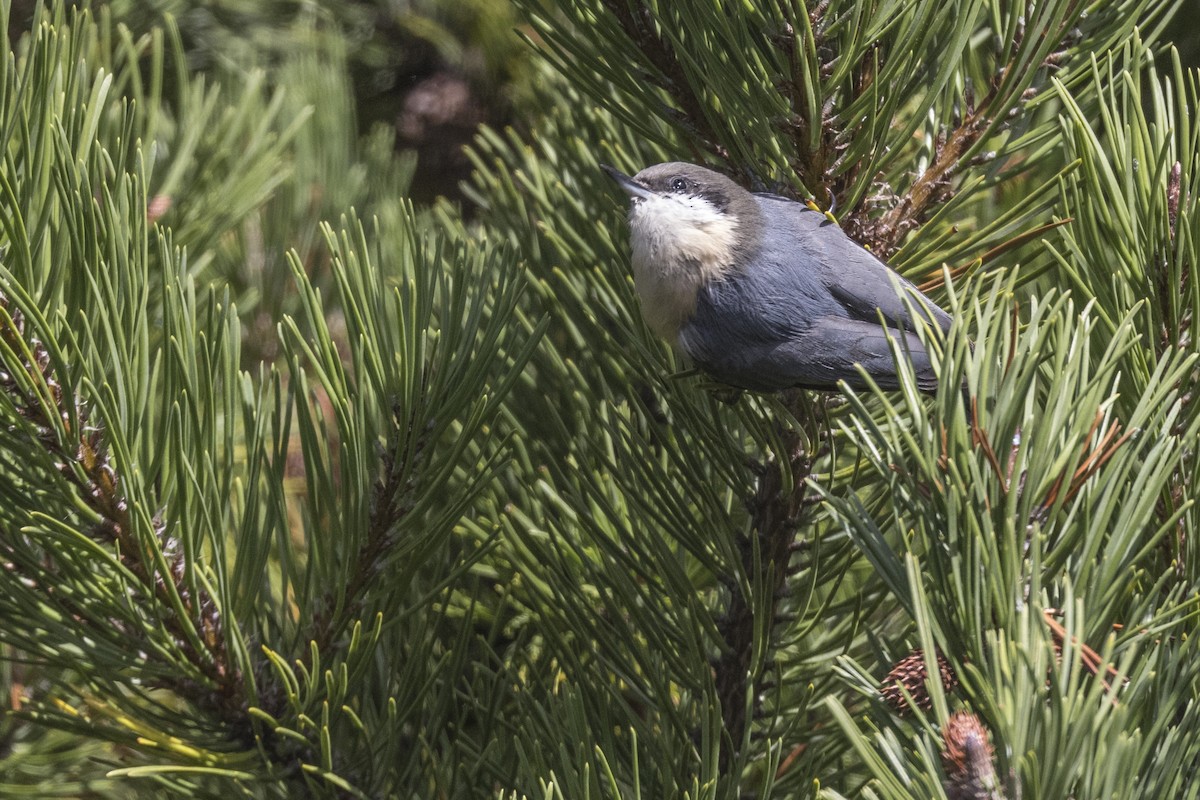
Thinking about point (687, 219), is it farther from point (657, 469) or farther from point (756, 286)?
point (657, 469)

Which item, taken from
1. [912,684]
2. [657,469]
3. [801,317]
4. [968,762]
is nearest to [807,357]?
[801,317]

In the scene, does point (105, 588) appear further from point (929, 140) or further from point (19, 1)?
point (19, 1)

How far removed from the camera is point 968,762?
1.76 feet

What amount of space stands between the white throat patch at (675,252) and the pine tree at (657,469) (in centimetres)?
3

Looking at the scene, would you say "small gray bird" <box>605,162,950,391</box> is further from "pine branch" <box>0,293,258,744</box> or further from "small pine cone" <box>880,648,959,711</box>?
"pine branch" <box>0,293,258,744</box>

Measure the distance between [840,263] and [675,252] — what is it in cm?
20

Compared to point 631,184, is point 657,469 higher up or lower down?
lower down

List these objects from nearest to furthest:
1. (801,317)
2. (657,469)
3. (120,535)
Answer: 1. (120,535)
2. (657,469)
3. (801,317)

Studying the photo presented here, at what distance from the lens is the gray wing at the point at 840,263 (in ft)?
3.10

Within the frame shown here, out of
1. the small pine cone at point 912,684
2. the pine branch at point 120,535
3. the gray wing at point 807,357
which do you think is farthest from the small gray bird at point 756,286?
the pine branch at point 120,535

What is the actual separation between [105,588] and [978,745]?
0.56 metres

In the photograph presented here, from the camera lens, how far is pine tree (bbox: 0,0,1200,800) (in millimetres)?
580

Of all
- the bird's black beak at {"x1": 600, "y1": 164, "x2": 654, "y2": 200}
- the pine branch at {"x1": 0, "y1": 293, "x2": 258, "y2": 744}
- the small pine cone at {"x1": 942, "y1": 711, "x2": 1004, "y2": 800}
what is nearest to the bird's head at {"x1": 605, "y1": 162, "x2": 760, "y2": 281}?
the bird's black beak at {"x1": 600, "y1": 164, "x2": 654, "y2": 200}

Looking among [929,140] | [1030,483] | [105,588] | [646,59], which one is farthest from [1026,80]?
[105,588]
